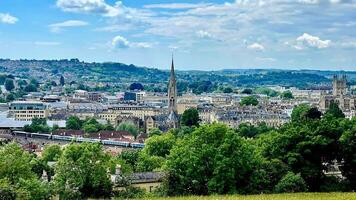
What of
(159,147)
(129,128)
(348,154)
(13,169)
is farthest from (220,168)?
(129,128)

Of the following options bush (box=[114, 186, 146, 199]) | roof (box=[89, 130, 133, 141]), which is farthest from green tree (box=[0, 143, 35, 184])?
roof (box=[89, 130, 133, 141])

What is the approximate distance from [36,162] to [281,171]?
78.0 feet

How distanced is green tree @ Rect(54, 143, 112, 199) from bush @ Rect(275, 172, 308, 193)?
1014 cm

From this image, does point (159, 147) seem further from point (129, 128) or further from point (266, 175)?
point (129, 128)

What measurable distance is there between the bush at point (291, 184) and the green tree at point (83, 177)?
33.3ft

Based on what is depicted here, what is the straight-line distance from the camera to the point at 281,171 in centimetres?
4006

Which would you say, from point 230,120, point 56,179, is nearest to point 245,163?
point 56,179

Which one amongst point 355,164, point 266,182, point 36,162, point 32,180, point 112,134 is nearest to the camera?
point 32,180

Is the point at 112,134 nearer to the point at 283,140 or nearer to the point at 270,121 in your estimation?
the point at 270,121

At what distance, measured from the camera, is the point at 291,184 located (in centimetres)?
3750

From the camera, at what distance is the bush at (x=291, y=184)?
3750 cm

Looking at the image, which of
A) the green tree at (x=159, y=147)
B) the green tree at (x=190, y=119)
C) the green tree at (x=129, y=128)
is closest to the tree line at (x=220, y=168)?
the green tree at (x=159, y=147)

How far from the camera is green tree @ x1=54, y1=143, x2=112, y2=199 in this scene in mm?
38066

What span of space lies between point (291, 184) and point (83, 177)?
481 inches
